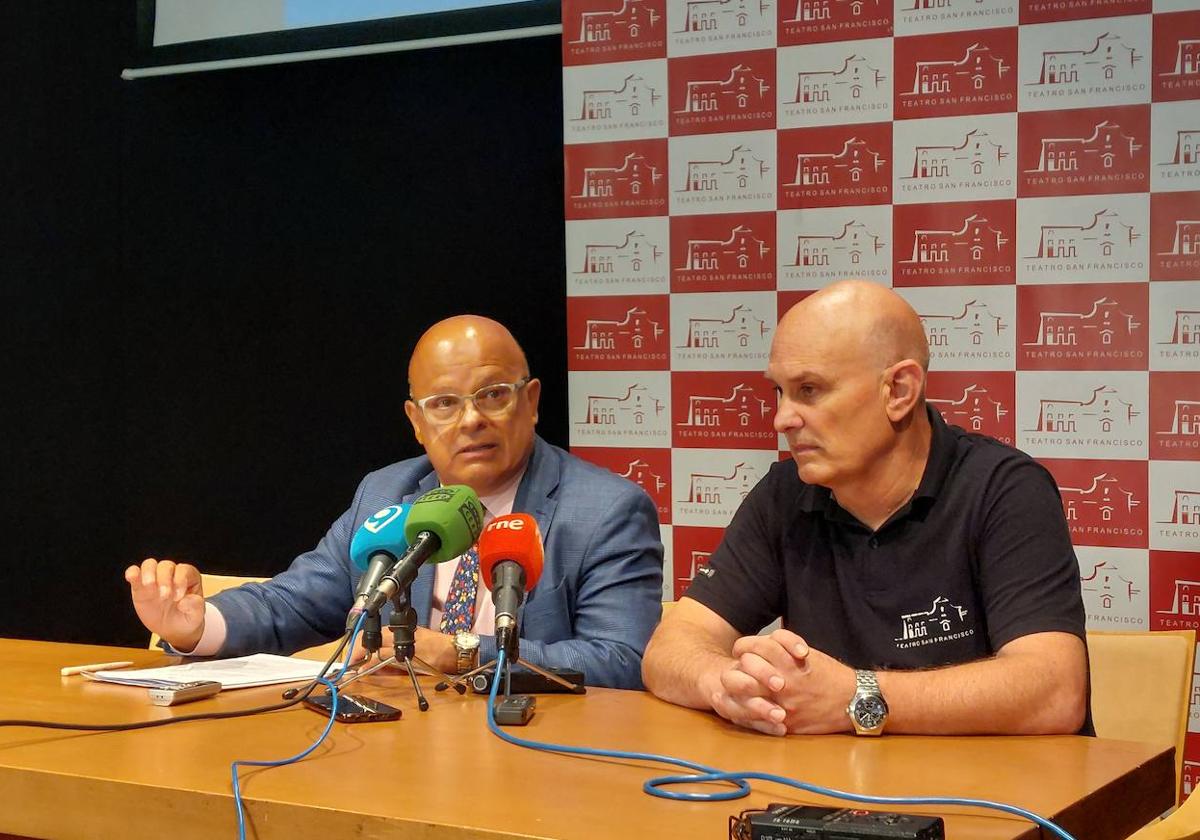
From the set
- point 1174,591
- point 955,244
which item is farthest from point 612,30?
point 1174,591

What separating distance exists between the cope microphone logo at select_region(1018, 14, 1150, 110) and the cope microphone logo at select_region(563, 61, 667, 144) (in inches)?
40.4

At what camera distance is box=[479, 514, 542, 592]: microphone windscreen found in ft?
→ 6.46

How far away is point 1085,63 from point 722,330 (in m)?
1.18

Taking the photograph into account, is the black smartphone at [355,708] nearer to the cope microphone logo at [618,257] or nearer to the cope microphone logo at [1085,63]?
the cope microphone logo at [618,257]

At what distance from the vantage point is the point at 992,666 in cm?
189

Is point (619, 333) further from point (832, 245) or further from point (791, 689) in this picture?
point (791, 689)

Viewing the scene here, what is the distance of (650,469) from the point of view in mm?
3918

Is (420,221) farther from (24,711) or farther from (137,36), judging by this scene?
(24,711)

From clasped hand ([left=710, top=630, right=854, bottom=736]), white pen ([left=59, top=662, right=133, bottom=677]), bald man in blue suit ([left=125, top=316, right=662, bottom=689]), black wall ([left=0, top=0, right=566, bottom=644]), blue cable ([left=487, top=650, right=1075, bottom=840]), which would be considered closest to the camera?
blue cable ([left=487, top=650, right=1075, bottom=840])

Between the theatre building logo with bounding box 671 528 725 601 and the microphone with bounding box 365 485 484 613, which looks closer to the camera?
the microphone with bounding box 365 485 484 613

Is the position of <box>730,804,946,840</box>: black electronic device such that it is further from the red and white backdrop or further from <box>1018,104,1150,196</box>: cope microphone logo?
<box>1018,104,1150,196</box>: cope microphone logo

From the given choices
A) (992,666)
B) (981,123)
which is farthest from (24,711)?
(981,123)

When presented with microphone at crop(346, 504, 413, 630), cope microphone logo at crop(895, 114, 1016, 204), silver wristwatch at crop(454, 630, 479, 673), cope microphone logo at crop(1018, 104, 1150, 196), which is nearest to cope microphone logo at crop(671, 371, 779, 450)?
cope microphone logo at crop(895, 114, 1016, 204)

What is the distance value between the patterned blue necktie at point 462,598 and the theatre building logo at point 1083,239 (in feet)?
5.54
